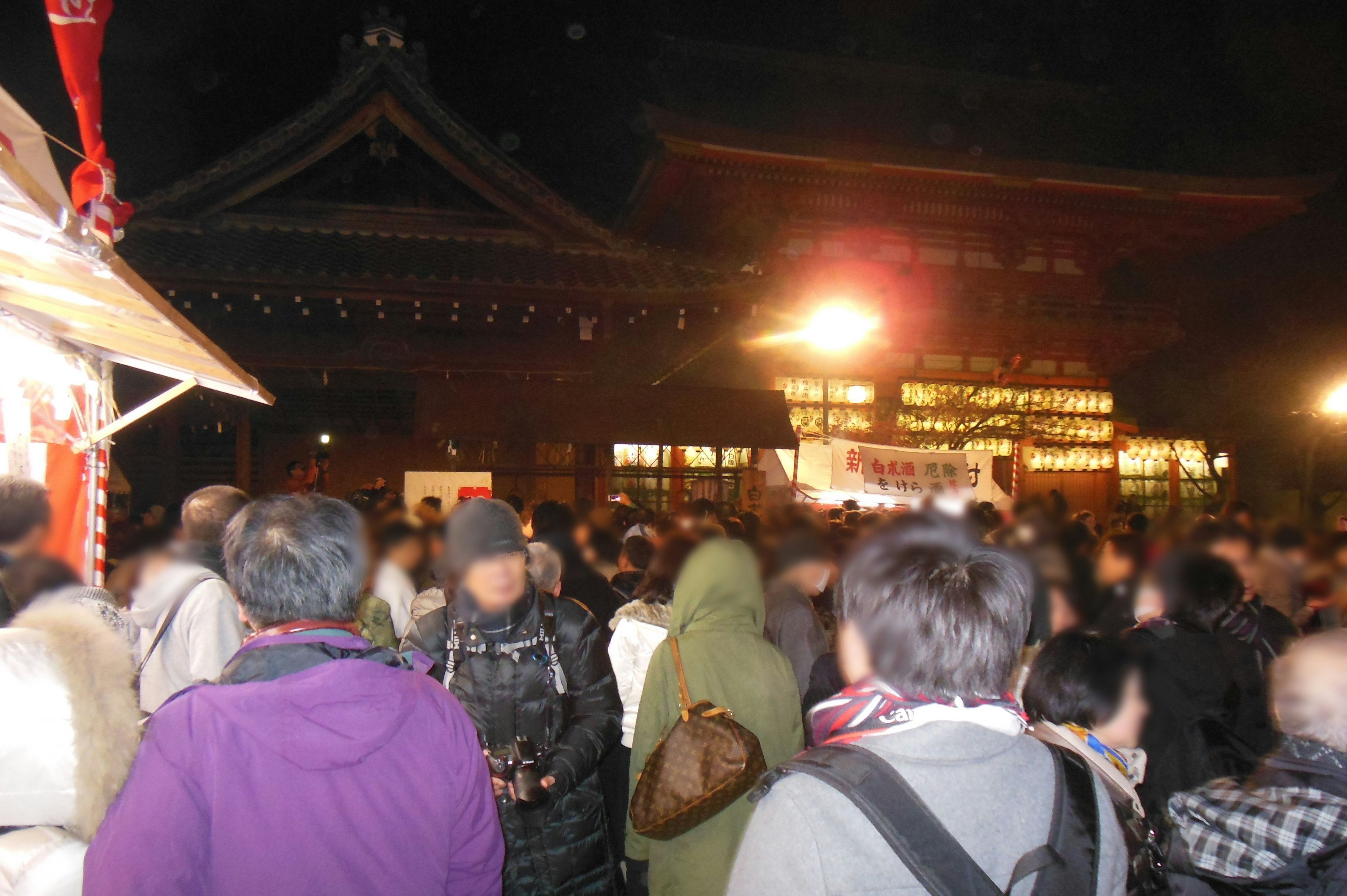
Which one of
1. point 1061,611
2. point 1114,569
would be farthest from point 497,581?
point 1114,569

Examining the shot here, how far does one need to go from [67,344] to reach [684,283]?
514 cm

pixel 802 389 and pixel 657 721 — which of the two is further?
pixel 802 389

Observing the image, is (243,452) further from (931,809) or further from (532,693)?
(931,809)

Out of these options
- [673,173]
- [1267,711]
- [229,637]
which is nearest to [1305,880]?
[1267,711]

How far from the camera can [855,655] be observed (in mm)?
1530

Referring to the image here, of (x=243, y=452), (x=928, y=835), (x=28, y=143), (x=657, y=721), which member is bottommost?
(x=657, y=721)

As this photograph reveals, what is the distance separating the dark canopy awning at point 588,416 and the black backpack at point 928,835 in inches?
259

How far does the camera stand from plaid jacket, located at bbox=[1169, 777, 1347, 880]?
192 centimetres

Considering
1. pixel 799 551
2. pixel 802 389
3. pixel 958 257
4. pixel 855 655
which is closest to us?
pixel 855 655

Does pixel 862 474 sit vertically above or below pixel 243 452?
below

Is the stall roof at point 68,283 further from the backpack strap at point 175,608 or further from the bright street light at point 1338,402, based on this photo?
the bright street light at point 1338,402

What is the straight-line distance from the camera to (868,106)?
15.8 meters

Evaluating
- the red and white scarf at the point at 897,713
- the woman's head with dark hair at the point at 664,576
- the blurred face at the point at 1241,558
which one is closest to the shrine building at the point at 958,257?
the blurred face at the point at 1241,558

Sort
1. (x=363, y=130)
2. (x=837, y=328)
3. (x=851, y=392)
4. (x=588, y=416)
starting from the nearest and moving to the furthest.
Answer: (x=588, y=416) → (x=363, y=130) → (x=837, y=328) → (x=851, y=392)
